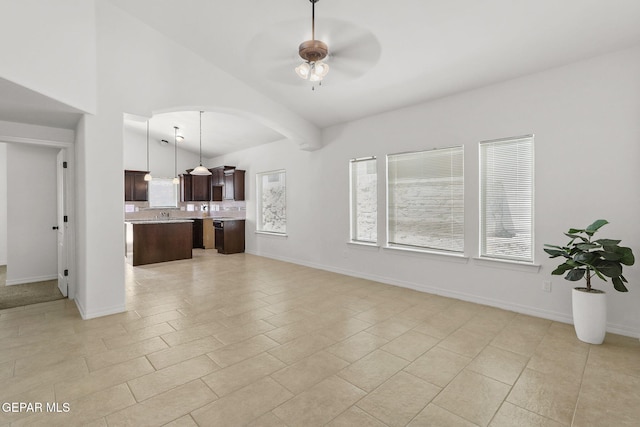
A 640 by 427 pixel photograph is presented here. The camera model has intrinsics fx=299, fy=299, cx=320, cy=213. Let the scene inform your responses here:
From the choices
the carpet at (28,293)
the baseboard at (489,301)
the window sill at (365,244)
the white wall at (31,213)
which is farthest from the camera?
the window sill at (365,244)

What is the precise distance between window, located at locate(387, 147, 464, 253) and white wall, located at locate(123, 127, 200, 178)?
7.36 m

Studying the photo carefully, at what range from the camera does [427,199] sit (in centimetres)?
452

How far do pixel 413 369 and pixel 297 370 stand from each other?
918mm

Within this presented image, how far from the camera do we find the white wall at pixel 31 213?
4707mm

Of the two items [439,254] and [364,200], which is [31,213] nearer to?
[364,200]

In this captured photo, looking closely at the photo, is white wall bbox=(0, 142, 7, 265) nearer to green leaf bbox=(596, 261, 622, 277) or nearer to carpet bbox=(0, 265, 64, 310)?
carpet bbox=(0, 265, 64, 310)

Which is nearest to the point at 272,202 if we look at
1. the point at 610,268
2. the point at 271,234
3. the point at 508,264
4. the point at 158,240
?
the point at 271,234

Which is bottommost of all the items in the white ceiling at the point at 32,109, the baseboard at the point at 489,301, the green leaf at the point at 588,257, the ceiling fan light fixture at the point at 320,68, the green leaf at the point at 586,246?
the baseboard at the point at 489,301

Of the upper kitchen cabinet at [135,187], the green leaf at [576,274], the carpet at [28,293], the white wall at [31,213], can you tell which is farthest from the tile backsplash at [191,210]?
the green leaf at [576,274]

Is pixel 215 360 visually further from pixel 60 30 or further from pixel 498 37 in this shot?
pixel 498 37

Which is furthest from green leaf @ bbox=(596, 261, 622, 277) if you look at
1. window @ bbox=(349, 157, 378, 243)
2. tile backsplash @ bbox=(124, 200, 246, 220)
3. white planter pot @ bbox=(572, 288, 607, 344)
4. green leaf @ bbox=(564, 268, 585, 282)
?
tile backsplash @ bbox=(124, 200, 246, 220)

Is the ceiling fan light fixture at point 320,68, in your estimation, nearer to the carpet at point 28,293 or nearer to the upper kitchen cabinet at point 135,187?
the carpet at point 28,293

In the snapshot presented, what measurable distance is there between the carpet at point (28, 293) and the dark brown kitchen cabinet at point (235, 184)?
13.6 ft

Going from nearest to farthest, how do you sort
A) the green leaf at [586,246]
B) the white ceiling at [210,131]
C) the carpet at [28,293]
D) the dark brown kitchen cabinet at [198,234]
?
the green leaf at [586,246] < the carpet at [28,293] < the white ceiling at [210,131] < the dark brown kitchen cabinet at [198,234]
